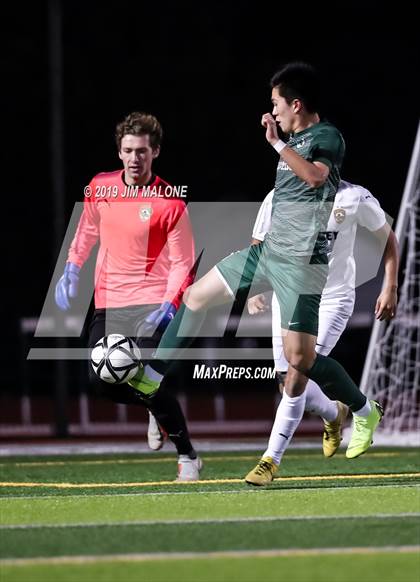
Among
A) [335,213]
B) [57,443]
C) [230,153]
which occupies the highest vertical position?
[230,153]

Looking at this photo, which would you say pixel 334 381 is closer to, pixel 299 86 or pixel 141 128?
pixel 299 86

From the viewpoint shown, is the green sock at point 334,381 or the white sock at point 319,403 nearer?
the green sock at point 334,381

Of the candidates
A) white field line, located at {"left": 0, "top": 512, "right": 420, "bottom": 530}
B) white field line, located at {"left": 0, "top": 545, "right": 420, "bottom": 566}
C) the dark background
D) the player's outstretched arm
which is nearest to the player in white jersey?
the player's outstretched arm

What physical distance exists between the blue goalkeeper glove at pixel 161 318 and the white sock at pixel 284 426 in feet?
3.35

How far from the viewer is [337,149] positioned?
7.52m

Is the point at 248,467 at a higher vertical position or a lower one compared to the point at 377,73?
lower

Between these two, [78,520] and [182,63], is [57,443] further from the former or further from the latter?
[182,63]

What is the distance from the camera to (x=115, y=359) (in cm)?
836

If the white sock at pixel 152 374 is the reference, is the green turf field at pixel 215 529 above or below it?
below

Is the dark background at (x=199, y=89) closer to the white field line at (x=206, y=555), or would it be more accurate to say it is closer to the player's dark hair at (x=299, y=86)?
the player's dark hair at (x=299, y=86)

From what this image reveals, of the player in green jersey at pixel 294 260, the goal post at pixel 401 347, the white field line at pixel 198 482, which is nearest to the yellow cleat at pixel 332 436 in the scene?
the white field line at pixel 198 482

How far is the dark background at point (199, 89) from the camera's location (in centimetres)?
3306

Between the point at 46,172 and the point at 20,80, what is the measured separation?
2.17m

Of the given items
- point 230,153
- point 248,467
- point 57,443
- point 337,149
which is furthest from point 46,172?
point 337,149
